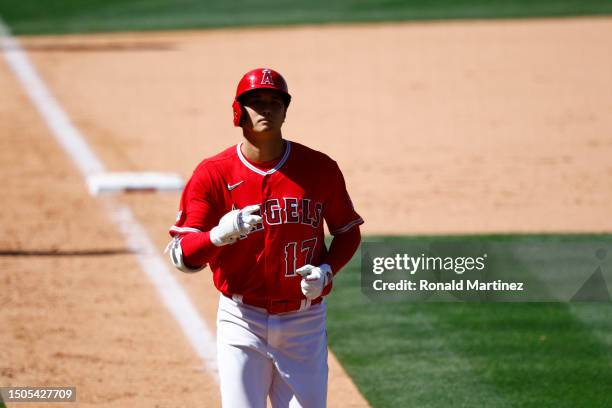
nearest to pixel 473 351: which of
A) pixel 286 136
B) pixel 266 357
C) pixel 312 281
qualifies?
pixel 266 357

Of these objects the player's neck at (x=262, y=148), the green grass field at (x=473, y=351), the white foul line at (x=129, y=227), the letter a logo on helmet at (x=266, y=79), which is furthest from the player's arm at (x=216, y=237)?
the white foul line at (x=129, y=227)

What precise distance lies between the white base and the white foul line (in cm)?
Result: 25

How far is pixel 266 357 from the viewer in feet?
16.8

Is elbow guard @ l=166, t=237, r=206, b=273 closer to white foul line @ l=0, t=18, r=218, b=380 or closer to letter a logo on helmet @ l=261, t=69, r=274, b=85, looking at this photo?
letter a logo on helmet @ l=261, t=69, r=274, b=85

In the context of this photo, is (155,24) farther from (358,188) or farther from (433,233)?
(433,233)

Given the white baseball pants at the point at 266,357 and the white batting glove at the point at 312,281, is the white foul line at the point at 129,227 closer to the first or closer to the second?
the white baseball pants at the point at 266,357

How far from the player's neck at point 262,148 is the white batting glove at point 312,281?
0.53 metres

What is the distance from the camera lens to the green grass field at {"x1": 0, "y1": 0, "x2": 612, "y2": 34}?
21.4 m

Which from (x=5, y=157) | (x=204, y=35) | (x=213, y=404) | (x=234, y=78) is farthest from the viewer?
(x=204, y=35)

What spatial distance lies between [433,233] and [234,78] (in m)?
7.26

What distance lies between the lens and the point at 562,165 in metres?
12.8


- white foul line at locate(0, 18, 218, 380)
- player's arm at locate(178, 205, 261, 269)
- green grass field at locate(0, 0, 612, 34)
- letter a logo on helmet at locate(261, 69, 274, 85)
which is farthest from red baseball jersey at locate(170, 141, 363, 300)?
green grass field at locate(0, 0, 612, 34)

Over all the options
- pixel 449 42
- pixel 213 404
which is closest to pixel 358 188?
pixel 213 404

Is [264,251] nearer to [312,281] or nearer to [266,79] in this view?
[312,281]
